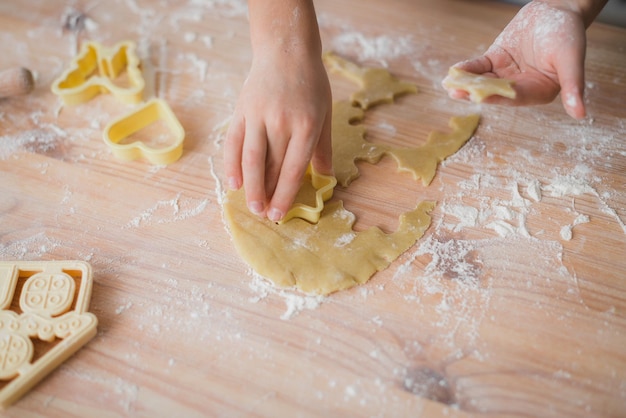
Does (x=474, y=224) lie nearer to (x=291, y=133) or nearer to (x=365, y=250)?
(x=365, y=250)

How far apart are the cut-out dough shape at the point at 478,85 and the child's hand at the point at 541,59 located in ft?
0.05

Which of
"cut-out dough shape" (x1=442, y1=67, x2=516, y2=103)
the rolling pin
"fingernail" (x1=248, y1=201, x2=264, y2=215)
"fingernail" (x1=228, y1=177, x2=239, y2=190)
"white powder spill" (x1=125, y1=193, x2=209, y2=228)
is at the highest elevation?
"cut-out dough shape" (x1=442, y1=67, x2=516, y2=103)

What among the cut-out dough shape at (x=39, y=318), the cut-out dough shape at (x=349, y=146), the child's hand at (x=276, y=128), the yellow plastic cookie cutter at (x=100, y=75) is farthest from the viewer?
the yellow plastic cookie cutter at (x=100, y=75)

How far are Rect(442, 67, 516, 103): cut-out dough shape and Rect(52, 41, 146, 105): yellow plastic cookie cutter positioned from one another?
64cm

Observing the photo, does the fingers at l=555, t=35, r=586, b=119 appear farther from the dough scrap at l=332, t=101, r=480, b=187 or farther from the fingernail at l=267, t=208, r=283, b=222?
the fingernail at l=267, t=208, r=283, b=222

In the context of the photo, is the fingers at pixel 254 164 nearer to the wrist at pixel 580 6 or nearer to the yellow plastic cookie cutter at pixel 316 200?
the yellow plastic cookie cutter at pixel 316 200

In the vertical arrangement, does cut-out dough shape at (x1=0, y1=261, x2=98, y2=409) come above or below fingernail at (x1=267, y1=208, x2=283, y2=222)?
below

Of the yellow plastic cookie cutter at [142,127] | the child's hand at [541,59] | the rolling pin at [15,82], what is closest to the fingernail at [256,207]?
the yellow plastic cookie cutter at [142,127]

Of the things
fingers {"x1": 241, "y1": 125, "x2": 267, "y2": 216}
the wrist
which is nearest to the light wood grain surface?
fingers {"x1": 241, "y1": 125, "x2": 267, "y2": 216}

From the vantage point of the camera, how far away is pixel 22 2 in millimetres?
1350

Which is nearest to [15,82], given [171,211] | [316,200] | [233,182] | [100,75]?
[100,75]

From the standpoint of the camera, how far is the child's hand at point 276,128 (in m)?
0.82

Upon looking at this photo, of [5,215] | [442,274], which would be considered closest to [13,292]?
[5,215]

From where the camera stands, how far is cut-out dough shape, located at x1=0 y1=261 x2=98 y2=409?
715 millimetres
